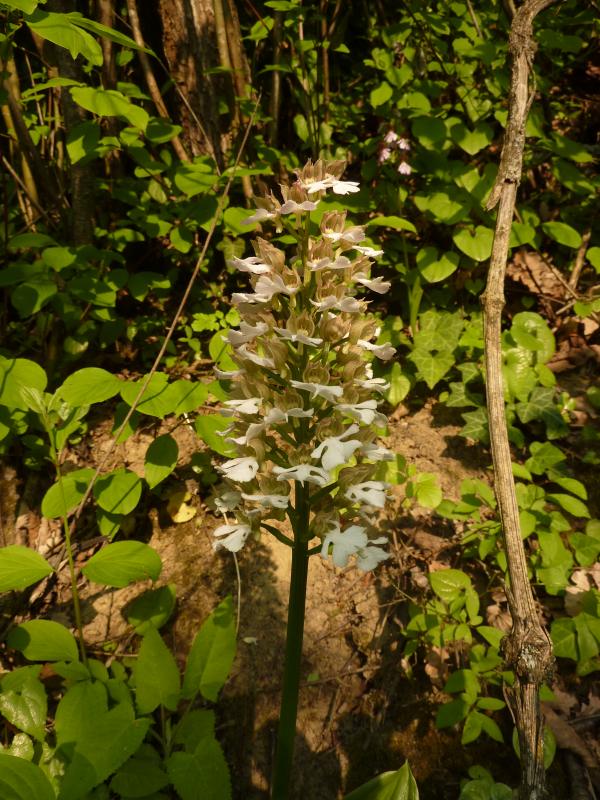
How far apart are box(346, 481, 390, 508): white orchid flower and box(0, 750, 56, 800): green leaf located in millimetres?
1125

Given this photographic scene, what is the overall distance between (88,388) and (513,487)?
167 centimetres

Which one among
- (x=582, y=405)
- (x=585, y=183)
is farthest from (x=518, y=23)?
(x=582, y=405)

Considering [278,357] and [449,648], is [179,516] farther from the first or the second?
[278,357]

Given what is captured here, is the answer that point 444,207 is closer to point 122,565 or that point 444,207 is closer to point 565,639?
point 565,639

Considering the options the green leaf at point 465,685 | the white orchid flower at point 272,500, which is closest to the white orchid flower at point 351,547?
the white orchid flower at point 272,500

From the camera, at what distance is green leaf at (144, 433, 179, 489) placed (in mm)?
2213

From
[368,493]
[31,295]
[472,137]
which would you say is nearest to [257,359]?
[368,493]

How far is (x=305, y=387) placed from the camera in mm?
1255

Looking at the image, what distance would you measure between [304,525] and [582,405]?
247 centimetres

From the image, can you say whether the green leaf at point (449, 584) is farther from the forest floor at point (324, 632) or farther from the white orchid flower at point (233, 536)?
the white orchid flower at point (233, 536)

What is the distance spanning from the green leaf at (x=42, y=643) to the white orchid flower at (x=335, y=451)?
1.29 m

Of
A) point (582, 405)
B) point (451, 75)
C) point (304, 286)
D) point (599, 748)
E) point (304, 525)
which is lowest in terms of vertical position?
point (599, 748)

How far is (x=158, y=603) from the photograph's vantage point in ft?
7.07

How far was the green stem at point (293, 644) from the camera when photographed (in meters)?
1.39
